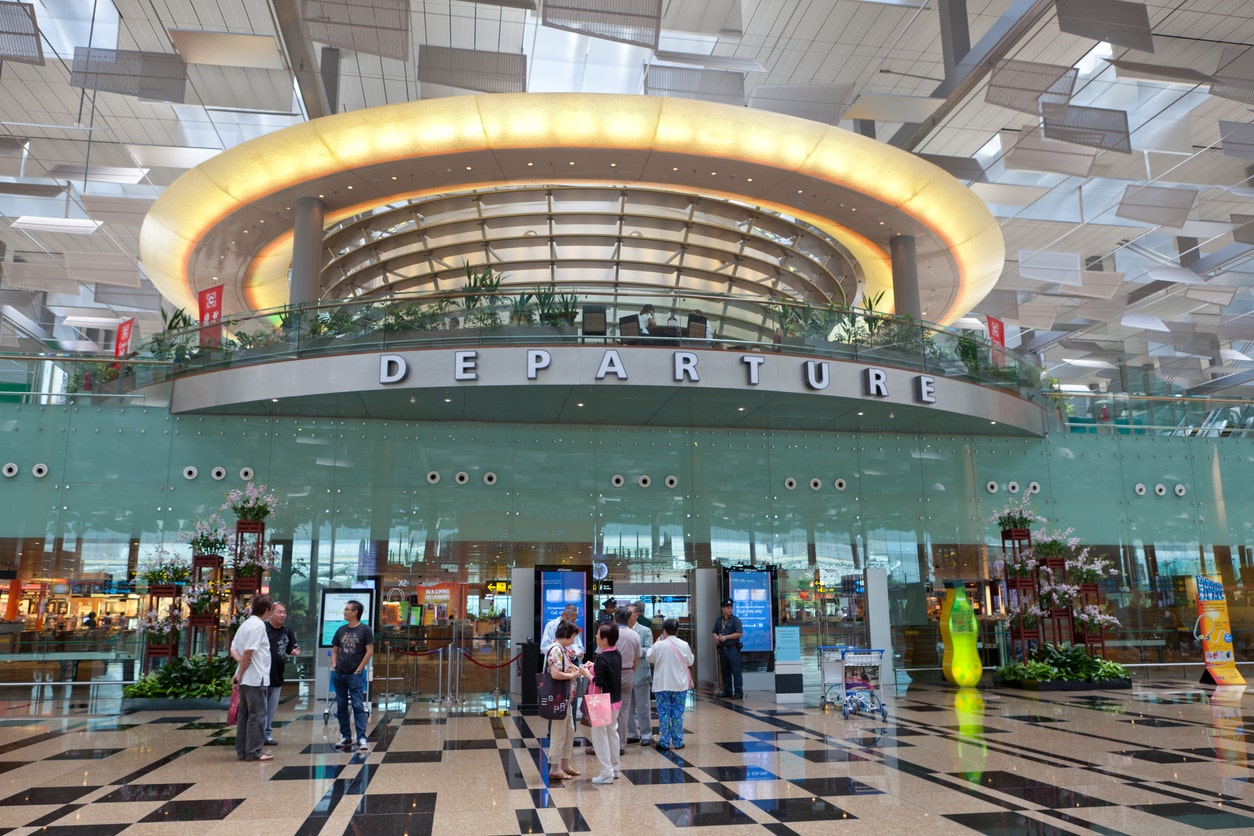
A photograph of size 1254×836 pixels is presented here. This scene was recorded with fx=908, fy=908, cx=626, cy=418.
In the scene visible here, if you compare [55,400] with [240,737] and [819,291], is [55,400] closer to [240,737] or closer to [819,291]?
[240,737]

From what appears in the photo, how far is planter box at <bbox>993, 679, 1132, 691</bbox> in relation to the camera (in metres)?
13.6

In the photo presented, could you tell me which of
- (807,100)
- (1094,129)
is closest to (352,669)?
(807,100)

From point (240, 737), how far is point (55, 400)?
33.5 feet

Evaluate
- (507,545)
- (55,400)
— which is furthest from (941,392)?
(55,400)

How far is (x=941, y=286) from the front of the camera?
20953 mm

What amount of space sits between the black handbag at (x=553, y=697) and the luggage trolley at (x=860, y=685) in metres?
5.15

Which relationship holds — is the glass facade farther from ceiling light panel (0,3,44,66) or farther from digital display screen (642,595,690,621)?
ceiling light panel (0,3,44,66)

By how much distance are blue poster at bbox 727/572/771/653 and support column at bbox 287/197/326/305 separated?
356 inches

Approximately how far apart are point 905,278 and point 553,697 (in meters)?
13.5

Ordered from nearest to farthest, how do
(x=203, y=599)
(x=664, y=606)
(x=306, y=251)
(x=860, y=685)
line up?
(x=860, y=685) < (x=203, y=599) < (x=664, y=606) < (x=306, y=251)

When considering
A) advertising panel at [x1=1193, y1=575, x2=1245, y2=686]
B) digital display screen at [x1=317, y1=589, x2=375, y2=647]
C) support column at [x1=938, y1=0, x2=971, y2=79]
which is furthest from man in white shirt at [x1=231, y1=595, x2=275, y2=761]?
advertising panel at [x1=1193, y1=575, x2=1245, y2=686]

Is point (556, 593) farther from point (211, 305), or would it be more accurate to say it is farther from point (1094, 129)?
point (1094, 129)

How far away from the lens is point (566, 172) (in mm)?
16531

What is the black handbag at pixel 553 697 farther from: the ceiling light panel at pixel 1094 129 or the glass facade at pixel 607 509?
the ceiling light panel at pixel 1094 129
